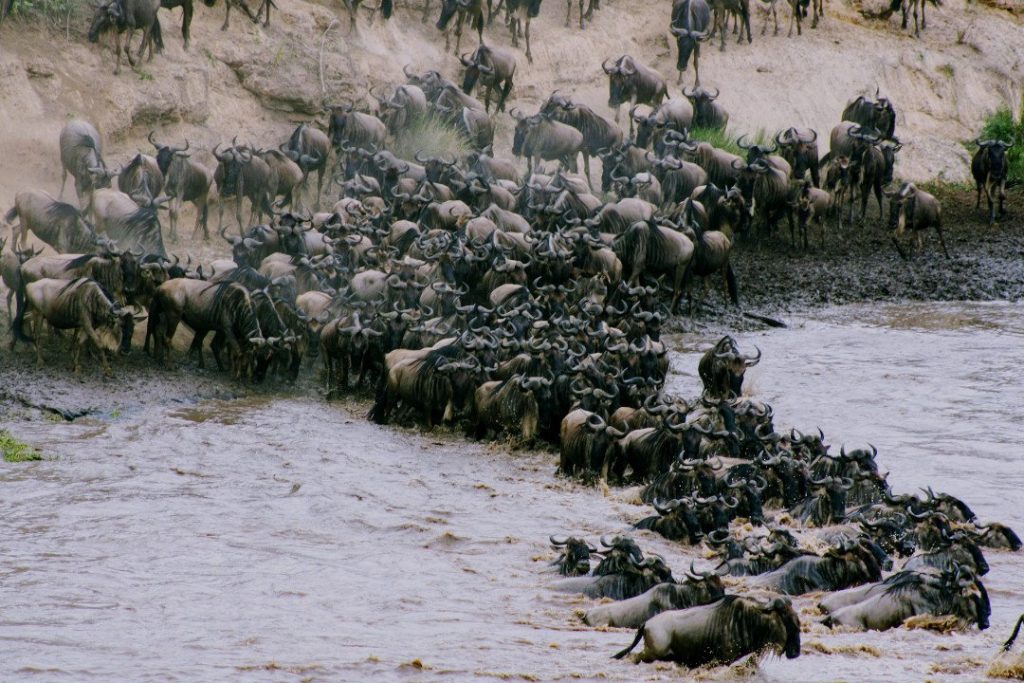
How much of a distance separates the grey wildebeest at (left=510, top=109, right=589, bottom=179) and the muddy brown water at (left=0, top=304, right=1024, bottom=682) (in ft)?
20.3

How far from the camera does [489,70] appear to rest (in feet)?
72.2

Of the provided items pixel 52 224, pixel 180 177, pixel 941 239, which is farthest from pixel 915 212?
pixel 52 224

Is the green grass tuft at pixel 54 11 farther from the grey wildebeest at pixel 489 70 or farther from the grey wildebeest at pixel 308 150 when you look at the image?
the grey wildebeest at pixel 489 70

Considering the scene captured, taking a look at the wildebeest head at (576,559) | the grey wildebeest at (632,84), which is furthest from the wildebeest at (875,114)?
the wildebeest head at (576,559)

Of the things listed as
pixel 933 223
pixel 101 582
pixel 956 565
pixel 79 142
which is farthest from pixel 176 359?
pixel 933 223

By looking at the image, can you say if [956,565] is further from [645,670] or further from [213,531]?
[213,531]

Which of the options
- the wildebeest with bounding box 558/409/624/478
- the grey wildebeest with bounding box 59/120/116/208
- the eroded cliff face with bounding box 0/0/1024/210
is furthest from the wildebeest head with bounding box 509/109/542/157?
the wildebeest with bounding box 558/409/624/478

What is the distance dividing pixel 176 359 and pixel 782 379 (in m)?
5.84

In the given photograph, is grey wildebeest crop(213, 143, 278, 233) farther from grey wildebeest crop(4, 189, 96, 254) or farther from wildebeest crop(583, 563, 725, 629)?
wildebeest crop(583, 563, 725, 629)

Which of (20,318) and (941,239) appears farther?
(941,239)

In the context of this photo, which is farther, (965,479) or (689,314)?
(689,314)

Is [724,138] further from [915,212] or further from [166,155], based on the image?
[166,155]

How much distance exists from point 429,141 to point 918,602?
13.7 m

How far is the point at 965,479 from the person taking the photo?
11562 millimetres
